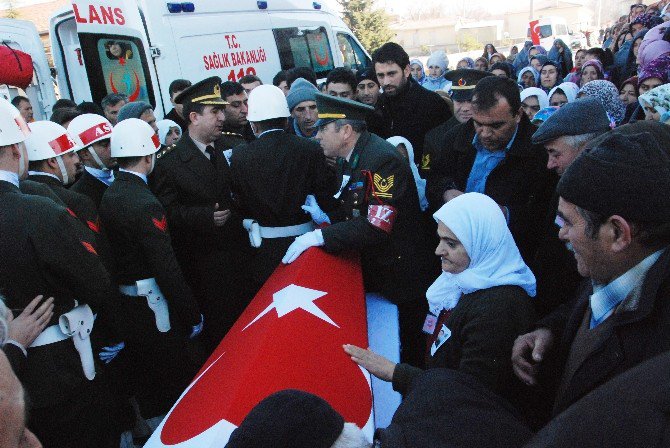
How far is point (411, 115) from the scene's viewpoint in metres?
4.57

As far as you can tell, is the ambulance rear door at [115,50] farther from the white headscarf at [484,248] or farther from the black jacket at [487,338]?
the black jacket at [487,338]

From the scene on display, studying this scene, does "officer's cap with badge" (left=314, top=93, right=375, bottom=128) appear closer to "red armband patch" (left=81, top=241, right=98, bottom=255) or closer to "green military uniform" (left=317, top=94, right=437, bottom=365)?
"green military uniform" (left=317, top=94, right=437, bottom=365)

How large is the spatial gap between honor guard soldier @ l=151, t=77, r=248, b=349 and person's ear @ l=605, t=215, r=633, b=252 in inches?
100

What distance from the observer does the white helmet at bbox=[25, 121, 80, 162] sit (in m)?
2.81

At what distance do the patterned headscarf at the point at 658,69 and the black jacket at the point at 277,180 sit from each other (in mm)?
3558

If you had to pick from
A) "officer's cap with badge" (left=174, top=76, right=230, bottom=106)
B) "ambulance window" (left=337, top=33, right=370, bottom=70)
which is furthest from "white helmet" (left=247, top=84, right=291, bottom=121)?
"ambulance window" (left=337, top=33, right=370, bottom=70)

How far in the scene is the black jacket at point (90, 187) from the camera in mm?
3354

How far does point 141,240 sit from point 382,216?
4.36 feet

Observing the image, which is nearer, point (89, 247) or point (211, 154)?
point (89, 247)

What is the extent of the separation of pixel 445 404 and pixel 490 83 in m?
2.17

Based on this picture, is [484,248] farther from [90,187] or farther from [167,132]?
[167,132]

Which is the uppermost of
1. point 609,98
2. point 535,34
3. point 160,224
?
point 535,34

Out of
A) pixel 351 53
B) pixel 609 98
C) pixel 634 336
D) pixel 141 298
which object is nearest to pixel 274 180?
pixel 141 298

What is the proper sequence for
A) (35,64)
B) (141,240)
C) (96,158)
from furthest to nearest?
(35,64) → (96,158) → (141,240)
